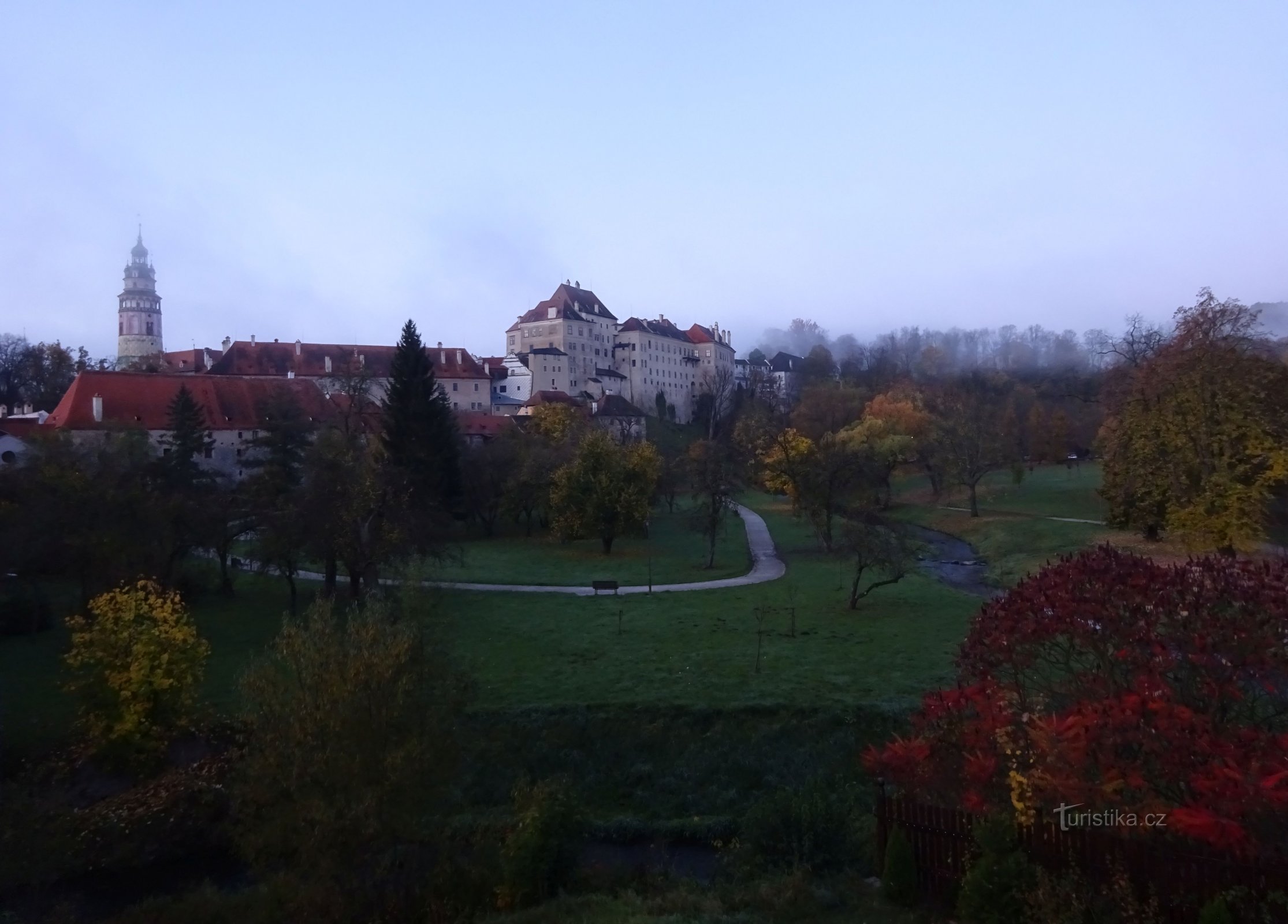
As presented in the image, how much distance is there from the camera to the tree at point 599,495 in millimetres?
38250

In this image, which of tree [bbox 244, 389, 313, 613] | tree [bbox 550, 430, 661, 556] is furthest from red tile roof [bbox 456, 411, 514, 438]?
tree [bbox 550, 430, 661, 556]

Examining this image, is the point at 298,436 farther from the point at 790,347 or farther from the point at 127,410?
the point at 790,347

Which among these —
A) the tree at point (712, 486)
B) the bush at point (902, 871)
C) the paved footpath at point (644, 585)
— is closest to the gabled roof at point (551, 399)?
the tree at point (712, 486)

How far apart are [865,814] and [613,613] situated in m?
12.8

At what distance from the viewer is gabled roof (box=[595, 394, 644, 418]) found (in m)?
75.4

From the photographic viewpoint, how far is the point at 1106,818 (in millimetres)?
8078

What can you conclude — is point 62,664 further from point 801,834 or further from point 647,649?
point 801,834

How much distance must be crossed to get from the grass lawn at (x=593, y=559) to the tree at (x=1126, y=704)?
2178 centimetres

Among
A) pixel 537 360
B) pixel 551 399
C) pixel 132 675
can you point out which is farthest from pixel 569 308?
pixel 132 675

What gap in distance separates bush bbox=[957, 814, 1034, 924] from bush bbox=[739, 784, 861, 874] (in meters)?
2.64

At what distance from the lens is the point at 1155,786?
25.9ft

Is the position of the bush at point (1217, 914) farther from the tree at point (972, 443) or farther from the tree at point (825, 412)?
the tree at point (825, 412)

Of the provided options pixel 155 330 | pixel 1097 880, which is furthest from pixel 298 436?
pixel 155 330

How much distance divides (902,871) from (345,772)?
6.20 meters
